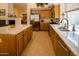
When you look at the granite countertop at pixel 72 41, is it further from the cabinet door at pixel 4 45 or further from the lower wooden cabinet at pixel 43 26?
the lower wooden cabinet at pixel 43 26

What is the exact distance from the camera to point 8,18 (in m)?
10.8

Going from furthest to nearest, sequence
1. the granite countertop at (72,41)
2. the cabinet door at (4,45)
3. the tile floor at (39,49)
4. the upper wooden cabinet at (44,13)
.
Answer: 1. the upper wooden cabinet at (44,13)
2. the tile floor at (39,49)
3. the cabinet door at (4,45)
4. the granite countertop at (72,41)

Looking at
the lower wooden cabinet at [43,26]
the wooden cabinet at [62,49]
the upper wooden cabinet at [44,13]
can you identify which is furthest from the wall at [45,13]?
the wooden cabinet at [62,49]

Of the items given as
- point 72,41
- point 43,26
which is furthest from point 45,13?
point 72,41

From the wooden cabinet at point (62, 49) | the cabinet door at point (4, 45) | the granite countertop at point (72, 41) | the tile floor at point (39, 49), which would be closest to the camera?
the granite countertop at point (72, 41)

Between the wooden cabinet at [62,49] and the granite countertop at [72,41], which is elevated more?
the granite countertop at [72,41]

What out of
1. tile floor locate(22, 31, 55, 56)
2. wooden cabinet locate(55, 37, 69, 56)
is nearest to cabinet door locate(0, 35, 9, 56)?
tile floor locate(22, 31, 55, 56)

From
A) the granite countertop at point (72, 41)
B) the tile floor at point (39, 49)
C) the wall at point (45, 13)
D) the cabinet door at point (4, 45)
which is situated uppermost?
the wall at point (45, 13)

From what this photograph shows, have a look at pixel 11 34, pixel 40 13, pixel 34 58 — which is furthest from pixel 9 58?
pixel 40 13

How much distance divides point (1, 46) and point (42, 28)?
29.1 feet

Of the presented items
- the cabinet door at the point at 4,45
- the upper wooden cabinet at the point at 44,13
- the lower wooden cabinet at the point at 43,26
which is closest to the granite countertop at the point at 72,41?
the cabinet door at the point at 4,45

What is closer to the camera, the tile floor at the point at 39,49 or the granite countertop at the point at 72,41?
the granite countertop at the point at 72,41

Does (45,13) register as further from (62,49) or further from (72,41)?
(72,41)

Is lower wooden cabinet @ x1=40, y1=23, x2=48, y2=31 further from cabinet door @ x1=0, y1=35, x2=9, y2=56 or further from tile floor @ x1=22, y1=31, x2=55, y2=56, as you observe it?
cabinet door @ x1=0, y1=35, x2=9, y2=56
